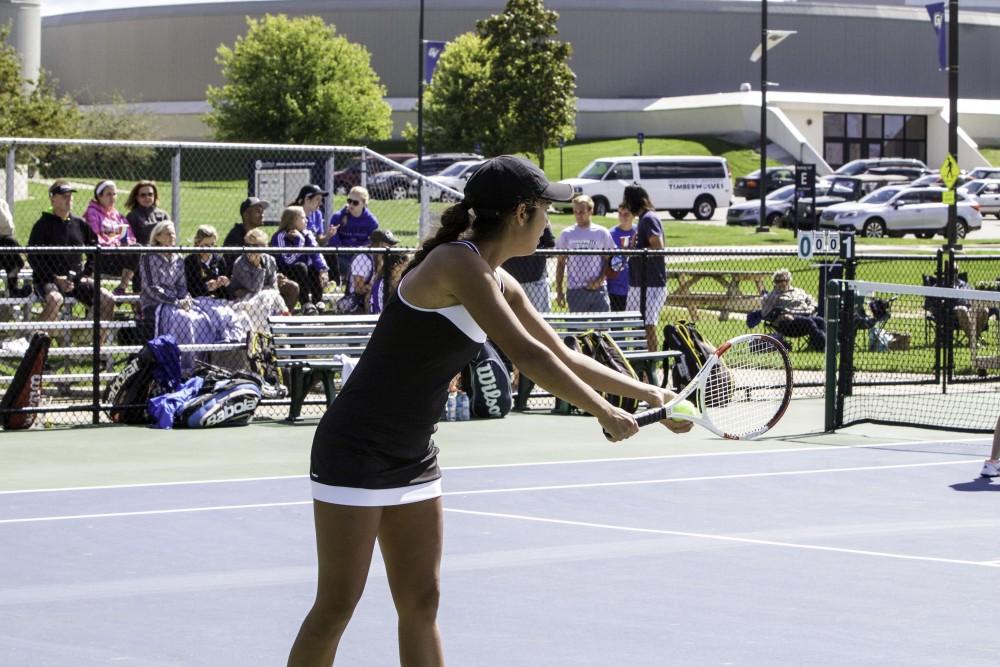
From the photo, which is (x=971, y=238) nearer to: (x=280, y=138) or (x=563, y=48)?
(x=563, y=48)

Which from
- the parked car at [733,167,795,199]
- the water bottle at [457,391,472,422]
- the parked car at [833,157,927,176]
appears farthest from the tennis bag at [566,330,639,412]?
the parked car at [833,157,927,176]

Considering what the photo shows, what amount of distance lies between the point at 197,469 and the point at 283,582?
12.0ft

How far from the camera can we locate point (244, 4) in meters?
80.6

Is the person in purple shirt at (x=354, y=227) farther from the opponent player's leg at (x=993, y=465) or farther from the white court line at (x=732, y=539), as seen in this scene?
the opponent player's leg at (x=993, y=465)

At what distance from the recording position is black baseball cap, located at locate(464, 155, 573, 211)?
413 centimetres

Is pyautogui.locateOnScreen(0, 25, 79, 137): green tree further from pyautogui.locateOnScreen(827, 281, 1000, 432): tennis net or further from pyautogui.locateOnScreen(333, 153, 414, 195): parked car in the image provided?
pyautogui.locateOnScreen(827, 281, 1000, 432): tennis net

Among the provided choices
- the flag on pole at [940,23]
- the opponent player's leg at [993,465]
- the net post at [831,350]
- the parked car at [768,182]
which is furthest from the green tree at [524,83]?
the opponent player's leg at [993,465]

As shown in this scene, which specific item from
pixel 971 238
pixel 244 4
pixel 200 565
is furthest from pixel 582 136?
pixel 200 565

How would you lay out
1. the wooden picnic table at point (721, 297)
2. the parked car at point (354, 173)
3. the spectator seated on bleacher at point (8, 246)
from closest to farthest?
the spectator seated on bleacher at point (8, 246), the wooden picnic table at point (721, 297), the parked car at point (354, 173)

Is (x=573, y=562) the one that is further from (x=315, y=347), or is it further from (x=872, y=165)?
(x=872, y=165)

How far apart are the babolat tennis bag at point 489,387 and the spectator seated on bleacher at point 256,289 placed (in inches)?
73.6

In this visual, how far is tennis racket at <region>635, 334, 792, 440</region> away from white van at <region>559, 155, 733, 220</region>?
36.9 metres

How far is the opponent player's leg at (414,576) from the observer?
423cm

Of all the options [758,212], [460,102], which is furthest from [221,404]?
[460,102]
